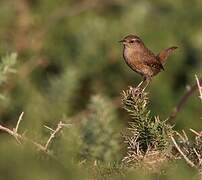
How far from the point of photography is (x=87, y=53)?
8.51 metres

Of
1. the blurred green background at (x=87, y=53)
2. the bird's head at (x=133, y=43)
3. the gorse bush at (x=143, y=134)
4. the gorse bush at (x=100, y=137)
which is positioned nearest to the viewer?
the gorse bush at (x=143, y=134)

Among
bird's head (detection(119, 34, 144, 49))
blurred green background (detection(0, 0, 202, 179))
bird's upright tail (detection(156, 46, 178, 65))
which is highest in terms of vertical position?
bird's head (detection(119, 34, 144, 49))

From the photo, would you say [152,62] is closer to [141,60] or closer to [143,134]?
[141,60]

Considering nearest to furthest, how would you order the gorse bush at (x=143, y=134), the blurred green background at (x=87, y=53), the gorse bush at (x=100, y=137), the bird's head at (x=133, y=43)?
1. the gorse bush at (x=143, y=134)
2. the gorse bush at (x=100, y=137)
3. the bird's head at (x=133, y=43)
4. the blurred green background at (x=87, y=53)

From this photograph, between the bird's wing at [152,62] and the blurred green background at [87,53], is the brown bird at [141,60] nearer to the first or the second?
the bird's wing at [152,62]

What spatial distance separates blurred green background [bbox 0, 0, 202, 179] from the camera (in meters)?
7.13

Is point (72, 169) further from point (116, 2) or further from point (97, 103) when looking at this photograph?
point (116, 2)

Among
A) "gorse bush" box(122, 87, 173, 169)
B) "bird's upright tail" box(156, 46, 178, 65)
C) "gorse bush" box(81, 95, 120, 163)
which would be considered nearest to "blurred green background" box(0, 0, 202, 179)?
"gorse bush" box(81, 95, 120, 163)

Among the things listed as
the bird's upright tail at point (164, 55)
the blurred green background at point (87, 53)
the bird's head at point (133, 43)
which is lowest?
the blurred green background at point (87, 53)

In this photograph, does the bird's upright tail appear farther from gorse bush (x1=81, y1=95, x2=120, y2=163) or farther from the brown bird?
gorse bush (x1=81, y1=95, x2=120, y2=163)

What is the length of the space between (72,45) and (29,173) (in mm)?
7346

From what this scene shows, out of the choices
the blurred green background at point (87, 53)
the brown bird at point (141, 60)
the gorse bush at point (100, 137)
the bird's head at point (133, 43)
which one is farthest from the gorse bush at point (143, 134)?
the blurred green background at point (87, 53)

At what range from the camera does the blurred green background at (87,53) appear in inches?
281

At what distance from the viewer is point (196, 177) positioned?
1992 mm
